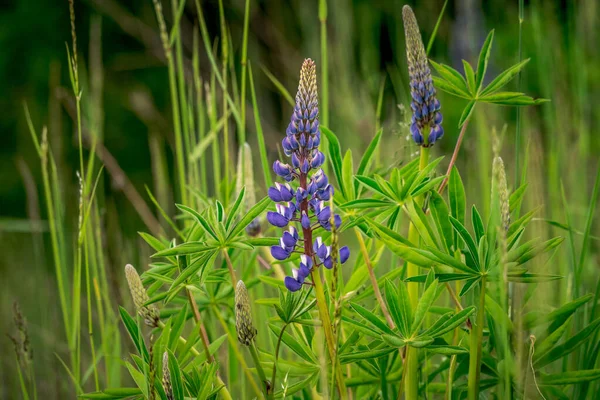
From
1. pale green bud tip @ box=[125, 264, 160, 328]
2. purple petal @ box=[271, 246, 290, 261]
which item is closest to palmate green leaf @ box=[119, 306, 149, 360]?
pale green bud tip @ box=[125, 264, 160, 328]

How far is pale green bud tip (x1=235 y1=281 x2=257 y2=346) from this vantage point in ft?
3.35

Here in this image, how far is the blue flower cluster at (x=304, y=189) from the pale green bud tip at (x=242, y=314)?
0.08 meters

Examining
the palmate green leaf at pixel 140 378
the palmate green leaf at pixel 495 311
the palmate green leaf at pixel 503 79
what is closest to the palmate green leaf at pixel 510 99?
the palmate green leaf at pixel 503 79

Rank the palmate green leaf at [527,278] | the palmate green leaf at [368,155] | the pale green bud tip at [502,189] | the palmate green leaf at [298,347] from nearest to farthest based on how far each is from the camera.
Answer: the pale green bud tip at [502,189] < the palmate green leaf at [527,278] < the palmate green leaf at [298,347] < the palmate green leaf at [368,155]

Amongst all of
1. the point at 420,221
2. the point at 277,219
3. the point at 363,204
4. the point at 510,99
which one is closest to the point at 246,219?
the point at 277,219

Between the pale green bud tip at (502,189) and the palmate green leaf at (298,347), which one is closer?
the pale green bud tip at (502,189)

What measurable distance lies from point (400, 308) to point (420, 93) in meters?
0.40

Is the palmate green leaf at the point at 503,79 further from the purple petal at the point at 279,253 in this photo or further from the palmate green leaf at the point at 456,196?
the purple petal at the point at 279,253

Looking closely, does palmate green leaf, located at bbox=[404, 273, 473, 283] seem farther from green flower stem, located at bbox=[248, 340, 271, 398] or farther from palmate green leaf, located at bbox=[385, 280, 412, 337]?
green flower stem, located at bbox=[248, 340, 271, 398]

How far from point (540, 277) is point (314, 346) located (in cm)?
45

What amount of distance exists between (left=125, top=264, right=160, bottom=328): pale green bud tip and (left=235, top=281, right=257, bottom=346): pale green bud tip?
207 mm

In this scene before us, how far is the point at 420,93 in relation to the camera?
46.0 inches

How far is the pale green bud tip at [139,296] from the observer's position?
1.13m

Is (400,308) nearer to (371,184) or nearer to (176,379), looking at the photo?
(371,184)
